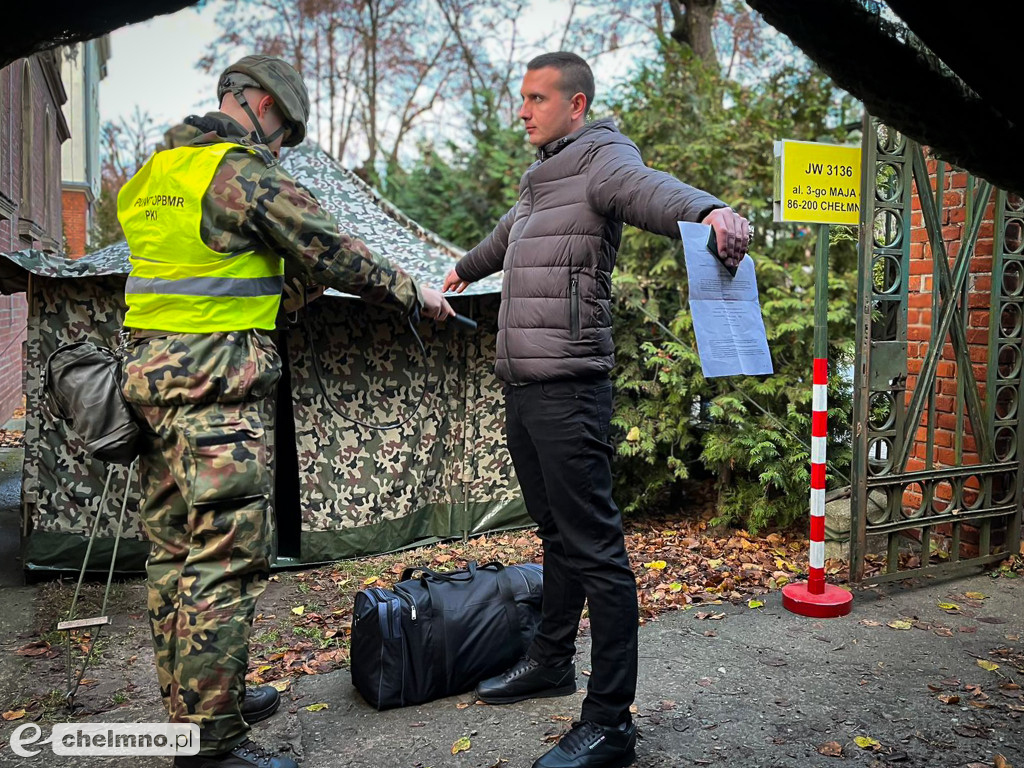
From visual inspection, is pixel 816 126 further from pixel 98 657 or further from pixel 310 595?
pixel 98 657

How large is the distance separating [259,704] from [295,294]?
1.48m

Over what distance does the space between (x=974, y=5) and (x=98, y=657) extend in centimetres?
400

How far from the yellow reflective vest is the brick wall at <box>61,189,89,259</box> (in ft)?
70.5

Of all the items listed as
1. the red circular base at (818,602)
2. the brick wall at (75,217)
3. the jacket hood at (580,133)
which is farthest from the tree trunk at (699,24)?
the brick wall at (75,217)

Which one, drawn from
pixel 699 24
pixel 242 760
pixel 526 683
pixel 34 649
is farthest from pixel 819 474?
pixel 699 24

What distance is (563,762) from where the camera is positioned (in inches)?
99.8

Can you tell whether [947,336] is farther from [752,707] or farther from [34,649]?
[34,649]

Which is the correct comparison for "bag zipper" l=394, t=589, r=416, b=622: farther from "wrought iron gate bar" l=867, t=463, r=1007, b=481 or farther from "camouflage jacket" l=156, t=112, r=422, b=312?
"wrought iron gate bar" l=867, t=463, r=1007, b=481

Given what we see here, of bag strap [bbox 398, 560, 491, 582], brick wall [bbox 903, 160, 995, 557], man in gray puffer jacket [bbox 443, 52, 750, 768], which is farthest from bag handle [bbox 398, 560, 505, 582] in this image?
brick wall [bbox 903, 160, 995, 557]

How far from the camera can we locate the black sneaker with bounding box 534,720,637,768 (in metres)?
2.54

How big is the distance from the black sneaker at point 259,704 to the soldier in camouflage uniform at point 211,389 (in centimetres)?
50

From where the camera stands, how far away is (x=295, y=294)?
9.90 ft

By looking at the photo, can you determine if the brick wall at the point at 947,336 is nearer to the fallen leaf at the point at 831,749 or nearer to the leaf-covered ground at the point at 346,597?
the leaf-covered ground at the point at 346,597

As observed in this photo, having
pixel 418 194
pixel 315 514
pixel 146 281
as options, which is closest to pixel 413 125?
pixel 418 194
